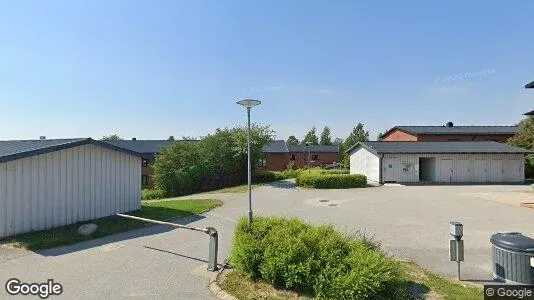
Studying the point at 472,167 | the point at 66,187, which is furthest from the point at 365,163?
the point at 66,187

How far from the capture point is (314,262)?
239 inches

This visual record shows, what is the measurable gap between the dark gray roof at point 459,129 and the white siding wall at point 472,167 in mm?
13798

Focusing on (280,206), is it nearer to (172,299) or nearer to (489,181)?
(172,299)

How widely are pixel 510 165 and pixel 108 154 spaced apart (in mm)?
31734

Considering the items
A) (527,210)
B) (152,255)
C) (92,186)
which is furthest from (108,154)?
(527,210)

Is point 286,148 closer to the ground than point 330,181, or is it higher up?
higher up

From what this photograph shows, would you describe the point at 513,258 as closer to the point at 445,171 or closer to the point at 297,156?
the point at 445,171

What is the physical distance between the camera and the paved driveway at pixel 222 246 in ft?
23.1

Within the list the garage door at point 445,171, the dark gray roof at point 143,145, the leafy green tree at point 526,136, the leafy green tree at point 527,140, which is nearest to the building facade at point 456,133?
the leafy green tree at point 527,140

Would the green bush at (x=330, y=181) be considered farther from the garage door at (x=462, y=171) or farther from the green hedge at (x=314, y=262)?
the green hedge at (x=314, y=262)

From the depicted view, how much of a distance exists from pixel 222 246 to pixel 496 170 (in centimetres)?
2918

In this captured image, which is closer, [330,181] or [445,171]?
[330,181]

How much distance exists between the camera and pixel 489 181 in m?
30.4

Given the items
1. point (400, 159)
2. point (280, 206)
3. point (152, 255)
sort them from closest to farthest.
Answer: point (152, 255) → point (280, 206) → point (400, 159)
